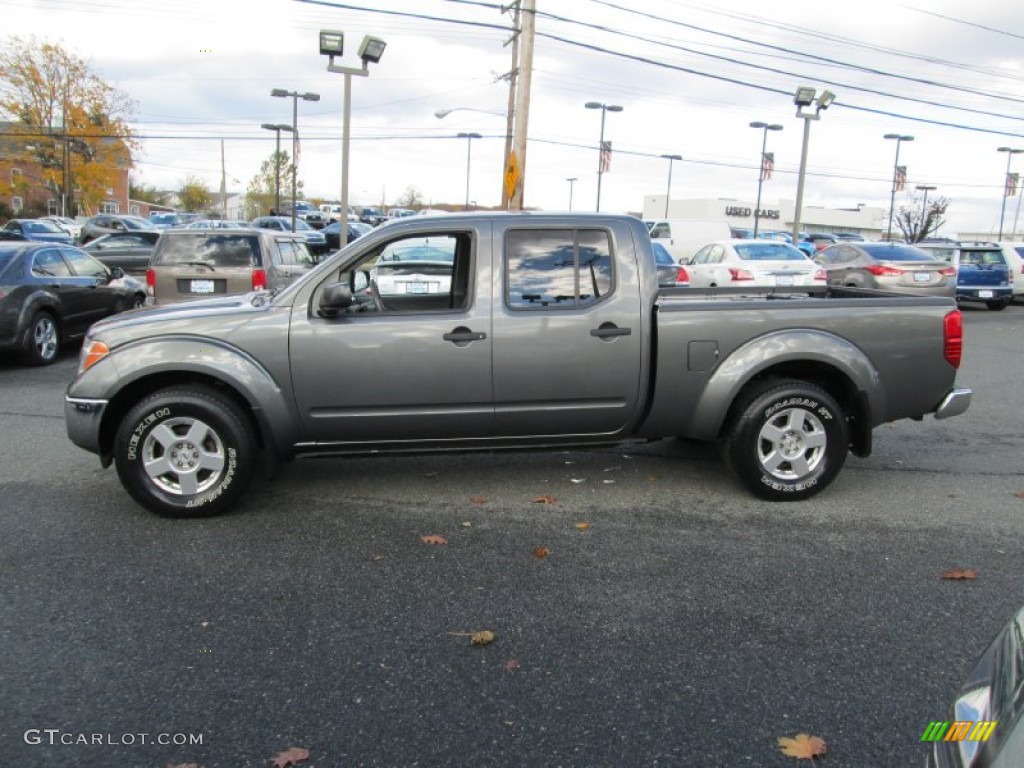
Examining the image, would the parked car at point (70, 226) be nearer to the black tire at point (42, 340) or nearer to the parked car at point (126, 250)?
the parked car at point (126, 250)

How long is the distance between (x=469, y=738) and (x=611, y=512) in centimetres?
243

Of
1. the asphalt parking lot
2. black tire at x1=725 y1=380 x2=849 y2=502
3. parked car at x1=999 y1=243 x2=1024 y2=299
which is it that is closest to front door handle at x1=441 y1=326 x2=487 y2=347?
the asphalt parking lot

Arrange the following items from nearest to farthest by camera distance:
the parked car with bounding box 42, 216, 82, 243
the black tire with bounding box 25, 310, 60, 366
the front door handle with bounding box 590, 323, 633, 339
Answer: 1. the front door handle with bounding box 590, 323, 633, 339
2. the black tire with bounding box 25, 310, 60, 366
3. the parked car with bounding box 42, 216, 82, 243

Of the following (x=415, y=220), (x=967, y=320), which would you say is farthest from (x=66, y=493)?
(x=967, y=320)

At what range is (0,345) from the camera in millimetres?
9500

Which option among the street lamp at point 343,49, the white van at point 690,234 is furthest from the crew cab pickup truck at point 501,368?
the white van at point 690,234

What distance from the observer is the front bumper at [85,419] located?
4.71m

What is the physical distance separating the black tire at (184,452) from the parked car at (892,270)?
554 inches

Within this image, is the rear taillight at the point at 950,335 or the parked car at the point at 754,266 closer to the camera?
the rear taillight at the point at 950,335

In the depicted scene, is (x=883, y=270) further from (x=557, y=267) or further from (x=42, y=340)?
(x=42, y=340)

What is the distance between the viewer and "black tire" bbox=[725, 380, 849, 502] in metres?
5.05

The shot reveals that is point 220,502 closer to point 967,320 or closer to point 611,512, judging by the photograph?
point 611,512

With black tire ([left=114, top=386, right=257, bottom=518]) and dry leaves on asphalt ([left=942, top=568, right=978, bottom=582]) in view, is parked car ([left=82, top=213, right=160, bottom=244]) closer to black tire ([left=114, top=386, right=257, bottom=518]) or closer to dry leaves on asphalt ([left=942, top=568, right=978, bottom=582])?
black tire ([left=114, top=386, right=257, bottom=518])

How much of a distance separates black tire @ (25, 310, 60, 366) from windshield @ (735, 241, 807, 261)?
1248 cm
